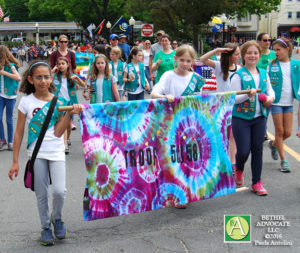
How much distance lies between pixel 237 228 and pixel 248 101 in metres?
1.50

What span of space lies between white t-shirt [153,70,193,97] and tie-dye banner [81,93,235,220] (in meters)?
0.32

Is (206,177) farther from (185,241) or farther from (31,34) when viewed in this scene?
(31,34)

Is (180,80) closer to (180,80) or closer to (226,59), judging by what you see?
(180,80)

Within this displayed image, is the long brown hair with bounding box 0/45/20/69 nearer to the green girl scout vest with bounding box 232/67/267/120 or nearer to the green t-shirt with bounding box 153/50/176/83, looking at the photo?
the green t-shirt with bounding box 153/50/176/83

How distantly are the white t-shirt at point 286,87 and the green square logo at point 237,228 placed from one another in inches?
84.1

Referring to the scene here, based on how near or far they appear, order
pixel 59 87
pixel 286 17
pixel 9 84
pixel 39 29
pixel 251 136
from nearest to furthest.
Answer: pixel 251 136, pixel 59 87, pixel 9 84, pixel 39 29, pixel 286 17

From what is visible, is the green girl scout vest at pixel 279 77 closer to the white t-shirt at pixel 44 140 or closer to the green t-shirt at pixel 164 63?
the white t-shirt at pixel 44 140

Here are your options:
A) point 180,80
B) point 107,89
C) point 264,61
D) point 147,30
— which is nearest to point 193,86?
point 180,80

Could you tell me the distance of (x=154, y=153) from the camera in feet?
14.6

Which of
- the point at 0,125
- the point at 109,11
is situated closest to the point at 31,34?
the point at 109,11

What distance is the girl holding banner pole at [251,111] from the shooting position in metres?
5.25

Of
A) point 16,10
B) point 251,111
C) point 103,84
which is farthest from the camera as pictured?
point 16,10

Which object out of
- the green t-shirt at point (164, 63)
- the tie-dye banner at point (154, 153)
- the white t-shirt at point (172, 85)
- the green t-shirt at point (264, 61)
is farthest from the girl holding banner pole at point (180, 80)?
the green t-shirt at point (164, 63)

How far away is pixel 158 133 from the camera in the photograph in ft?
14.7
